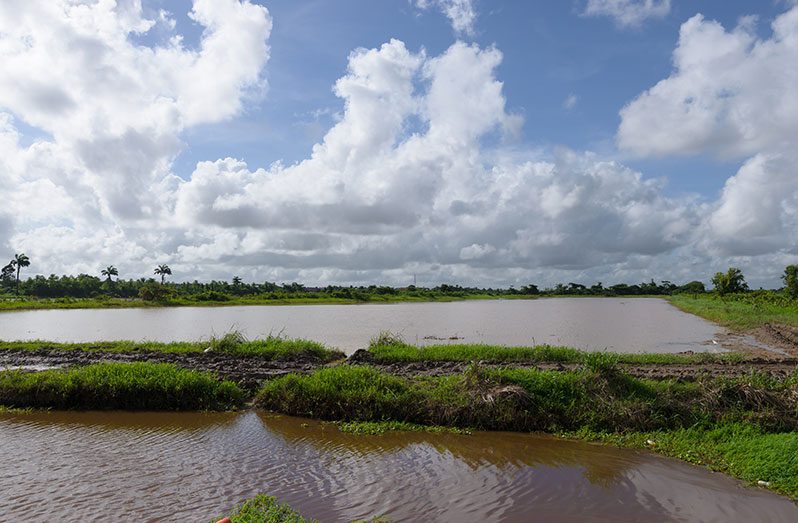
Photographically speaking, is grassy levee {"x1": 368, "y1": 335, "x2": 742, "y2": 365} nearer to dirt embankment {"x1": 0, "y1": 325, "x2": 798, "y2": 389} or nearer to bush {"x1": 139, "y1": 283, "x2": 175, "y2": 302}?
dirt embankment {"x1": 0, "y1": 325, "x2": 798, "y2": 389}

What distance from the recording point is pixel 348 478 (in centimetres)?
861

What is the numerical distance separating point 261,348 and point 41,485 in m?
12.1

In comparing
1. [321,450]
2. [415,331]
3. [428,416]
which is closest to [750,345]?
[415,331]

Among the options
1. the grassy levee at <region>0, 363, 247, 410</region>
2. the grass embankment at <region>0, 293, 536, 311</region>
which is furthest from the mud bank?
the grass embankment at <region>0, 293, 536, 311</region>

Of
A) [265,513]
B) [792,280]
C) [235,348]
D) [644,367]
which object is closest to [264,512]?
[265,513]

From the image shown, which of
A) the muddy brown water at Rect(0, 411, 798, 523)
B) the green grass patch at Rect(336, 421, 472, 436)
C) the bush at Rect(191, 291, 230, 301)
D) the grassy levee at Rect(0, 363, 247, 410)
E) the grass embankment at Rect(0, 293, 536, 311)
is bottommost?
the muddy brown water at Rect(0, 411, 798, 523)

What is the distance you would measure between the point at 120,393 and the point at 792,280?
65048mm

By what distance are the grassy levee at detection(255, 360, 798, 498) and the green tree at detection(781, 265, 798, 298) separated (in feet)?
180

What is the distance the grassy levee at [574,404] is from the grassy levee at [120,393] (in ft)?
4.46

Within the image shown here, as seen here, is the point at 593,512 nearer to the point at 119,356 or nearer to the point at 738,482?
the point at 738,482

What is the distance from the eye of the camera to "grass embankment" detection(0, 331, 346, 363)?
64.5 feet

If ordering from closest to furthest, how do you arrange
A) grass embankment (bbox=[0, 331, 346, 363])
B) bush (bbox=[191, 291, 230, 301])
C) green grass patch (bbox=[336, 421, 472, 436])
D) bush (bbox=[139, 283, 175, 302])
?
green grass patch (bbox=[336, 421, 472, 436])
grass embankment (bbox=[0, 331, 346, 363])
bush (bbox=[139, 283, 175, 302])
bush (bbox=[191, 291, 230, 301])

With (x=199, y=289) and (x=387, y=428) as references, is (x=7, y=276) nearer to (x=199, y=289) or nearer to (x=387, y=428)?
(x=199, y=289)

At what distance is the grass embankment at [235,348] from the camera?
19.7 meters
